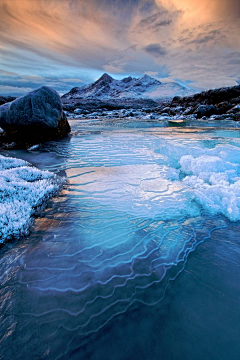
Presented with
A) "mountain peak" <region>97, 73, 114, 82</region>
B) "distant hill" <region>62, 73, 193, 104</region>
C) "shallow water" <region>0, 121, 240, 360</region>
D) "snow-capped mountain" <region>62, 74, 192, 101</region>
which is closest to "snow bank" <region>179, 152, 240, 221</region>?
"shallow water" <region>0, 121, 240, 360</region>

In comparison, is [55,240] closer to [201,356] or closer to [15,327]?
[15,327]

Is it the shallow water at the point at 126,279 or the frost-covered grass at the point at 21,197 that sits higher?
the frost-covered grass at the point at 21,197

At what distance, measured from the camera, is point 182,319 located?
5.16ft

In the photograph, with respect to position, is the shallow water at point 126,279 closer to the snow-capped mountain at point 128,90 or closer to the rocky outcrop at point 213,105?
the rocky outcrop at point 213,105

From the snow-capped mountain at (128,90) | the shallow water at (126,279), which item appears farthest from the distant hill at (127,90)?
the shallow water at (126,279)

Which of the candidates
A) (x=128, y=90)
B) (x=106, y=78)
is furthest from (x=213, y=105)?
(x=106, y=78)

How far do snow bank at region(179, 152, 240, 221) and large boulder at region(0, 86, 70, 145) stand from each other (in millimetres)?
7539

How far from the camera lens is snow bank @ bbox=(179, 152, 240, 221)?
3.23m

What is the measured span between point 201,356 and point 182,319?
0.26 meters

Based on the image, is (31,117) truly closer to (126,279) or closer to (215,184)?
(215,184)

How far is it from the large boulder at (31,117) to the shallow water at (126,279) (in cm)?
699

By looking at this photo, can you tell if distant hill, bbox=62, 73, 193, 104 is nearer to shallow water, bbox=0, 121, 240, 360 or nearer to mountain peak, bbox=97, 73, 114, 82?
mountain peak, bbox=97, 73, 114, 82

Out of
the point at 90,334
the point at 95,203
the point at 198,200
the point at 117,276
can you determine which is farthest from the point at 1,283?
the point at 198,200

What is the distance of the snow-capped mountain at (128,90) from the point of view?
134 meters
